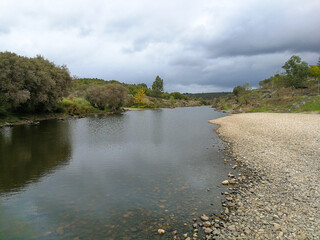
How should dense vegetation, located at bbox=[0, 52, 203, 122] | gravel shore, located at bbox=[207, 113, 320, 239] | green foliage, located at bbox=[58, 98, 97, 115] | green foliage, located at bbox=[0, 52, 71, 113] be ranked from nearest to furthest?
gravel shore, located at bbox=[207, 113, 320, 239]
green foliage, located at bbox=[0, 52, 71, 113]
dense vegetation, located at bbox=[0, 52, 203, 122]
green foliage, located at bbox=[58, 98, 97, 115]

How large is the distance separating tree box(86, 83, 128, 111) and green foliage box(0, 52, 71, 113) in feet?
83.7

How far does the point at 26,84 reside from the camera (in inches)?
2082

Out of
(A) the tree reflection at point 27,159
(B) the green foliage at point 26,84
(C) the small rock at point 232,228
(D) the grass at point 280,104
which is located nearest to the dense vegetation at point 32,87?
(B) the green foliage at point 26,84

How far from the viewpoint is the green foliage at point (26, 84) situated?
46906 mm

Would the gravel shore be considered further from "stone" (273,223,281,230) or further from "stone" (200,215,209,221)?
"stone" (200,215,209,221)

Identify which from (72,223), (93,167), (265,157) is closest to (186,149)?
(265,157)

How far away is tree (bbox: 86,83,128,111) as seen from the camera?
9300 cm

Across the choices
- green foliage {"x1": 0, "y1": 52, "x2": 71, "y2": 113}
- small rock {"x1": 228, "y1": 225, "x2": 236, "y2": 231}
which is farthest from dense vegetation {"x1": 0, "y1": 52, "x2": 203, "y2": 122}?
small rock {"x1": 228, "y1": 225, "x2": 236, "y2": 231}

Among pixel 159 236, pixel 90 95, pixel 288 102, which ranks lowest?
pixel 159 236

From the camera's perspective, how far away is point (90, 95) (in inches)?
3652

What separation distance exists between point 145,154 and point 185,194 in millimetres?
10862

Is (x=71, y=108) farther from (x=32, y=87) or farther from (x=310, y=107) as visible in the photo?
(x=310, y=107)

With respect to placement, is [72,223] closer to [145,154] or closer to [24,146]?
[145,154]

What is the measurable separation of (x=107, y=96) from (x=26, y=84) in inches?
1707
